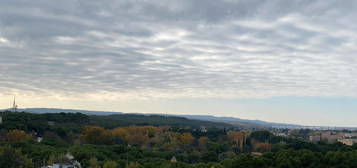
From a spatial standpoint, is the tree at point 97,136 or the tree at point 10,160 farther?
the tree at point 97,136

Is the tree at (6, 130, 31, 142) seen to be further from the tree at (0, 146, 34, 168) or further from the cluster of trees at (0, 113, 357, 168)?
the tree at (0, 146, 34, 168)

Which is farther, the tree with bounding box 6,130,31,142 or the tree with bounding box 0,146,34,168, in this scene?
the tree with bounding box 6,130,31,142

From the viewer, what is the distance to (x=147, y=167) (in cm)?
3969

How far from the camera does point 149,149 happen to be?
71.1 m

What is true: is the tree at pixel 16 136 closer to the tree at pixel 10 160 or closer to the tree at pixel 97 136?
the tree at pixel 97 136

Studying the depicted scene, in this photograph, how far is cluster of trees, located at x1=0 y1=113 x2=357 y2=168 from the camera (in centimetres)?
4159

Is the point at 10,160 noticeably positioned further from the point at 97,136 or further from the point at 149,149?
the point at 97,136

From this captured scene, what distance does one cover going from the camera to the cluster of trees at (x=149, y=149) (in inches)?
1638

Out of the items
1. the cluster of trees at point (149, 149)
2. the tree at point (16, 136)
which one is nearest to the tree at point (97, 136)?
the cluster of trees at point (149, 149)

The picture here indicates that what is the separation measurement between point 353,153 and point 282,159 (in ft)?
29.2

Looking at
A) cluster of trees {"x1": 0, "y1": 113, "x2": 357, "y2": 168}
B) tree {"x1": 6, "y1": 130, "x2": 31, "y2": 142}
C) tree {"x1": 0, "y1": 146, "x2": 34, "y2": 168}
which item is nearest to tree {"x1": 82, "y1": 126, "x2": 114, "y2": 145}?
cluster of trees {"x1": 0, "y1": 113, "x2": 357, "y2": 168}

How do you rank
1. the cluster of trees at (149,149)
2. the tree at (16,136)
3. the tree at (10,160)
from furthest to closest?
1. the tree at (16,136)
2. the cluster of trees at (149,149)
3. the tree at (10,160)

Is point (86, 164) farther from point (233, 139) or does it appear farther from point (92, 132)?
point (233, 139)

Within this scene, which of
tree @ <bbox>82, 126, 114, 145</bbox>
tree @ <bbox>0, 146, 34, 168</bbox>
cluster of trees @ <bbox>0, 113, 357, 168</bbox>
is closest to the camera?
tree @ <bbox>0, 146, 34, 168</bbox>
